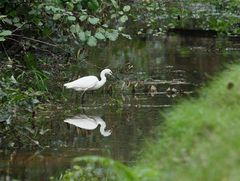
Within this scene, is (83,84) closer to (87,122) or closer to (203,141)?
(87,122)

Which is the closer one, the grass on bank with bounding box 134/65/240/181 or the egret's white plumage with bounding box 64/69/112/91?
the grass on bank with bounding box 134/65/240/181

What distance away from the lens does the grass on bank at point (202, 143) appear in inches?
188

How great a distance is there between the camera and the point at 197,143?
5410 millimetres

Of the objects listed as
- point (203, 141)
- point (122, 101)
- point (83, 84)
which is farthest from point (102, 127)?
point (203, 141)

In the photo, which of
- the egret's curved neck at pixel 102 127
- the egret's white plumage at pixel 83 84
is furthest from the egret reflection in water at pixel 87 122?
the egret's white plumage at pixel 83 84

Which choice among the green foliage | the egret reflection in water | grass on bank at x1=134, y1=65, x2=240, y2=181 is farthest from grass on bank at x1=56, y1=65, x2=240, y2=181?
the green foliage

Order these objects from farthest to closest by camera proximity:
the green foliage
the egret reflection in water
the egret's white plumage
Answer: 1. the green foliage
2. the egret's white plumage
3. the egret reflection in water

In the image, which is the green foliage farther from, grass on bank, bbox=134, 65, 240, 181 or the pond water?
grass on bank, bbox=134, 65, 240, 181

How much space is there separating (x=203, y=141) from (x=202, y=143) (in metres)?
0.09

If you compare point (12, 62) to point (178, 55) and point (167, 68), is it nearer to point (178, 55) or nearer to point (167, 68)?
point (167, 68)

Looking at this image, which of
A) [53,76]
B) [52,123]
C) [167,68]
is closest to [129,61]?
[167,68]

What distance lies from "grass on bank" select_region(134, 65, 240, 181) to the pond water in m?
2.50

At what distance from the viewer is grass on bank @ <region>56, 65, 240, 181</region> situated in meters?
4.77

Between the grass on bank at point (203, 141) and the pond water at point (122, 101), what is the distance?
8.19 ft
